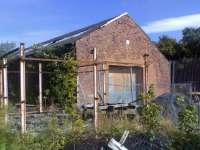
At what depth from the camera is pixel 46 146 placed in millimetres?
9523

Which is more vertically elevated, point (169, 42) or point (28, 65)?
point (169, 42)

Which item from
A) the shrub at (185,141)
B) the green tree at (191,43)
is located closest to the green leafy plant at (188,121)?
the shrub at (185,141)

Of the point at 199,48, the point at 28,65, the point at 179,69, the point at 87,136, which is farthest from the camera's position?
the point at 199,48

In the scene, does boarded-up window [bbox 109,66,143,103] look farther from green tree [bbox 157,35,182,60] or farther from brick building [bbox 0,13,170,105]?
green tree [bbox 157,35,182,60]

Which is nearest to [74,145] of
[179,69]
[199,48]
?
[179,69]

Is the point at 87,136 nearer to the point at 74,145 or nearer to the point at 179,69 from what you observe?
the point at 74,145

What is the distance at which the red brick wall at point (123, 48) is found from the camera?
28391 mm

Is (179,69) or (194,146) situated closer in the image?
(194,146)

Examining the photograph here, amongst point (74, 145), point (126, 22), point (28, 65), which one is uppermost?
point (126, 22)

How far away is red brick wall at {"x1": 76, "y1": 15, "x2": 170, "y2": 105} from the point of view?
28.4 metres

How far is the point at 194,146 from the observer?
929 cm

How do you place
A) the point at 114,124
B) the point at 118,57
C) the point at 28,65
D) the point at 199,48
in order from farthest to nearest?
the point at 199,48
the point at 118,57
the point at 28,65
the point at 114,124

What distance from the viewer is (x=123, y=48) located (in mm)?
31375

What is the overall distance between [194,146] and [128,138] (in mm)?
1291
